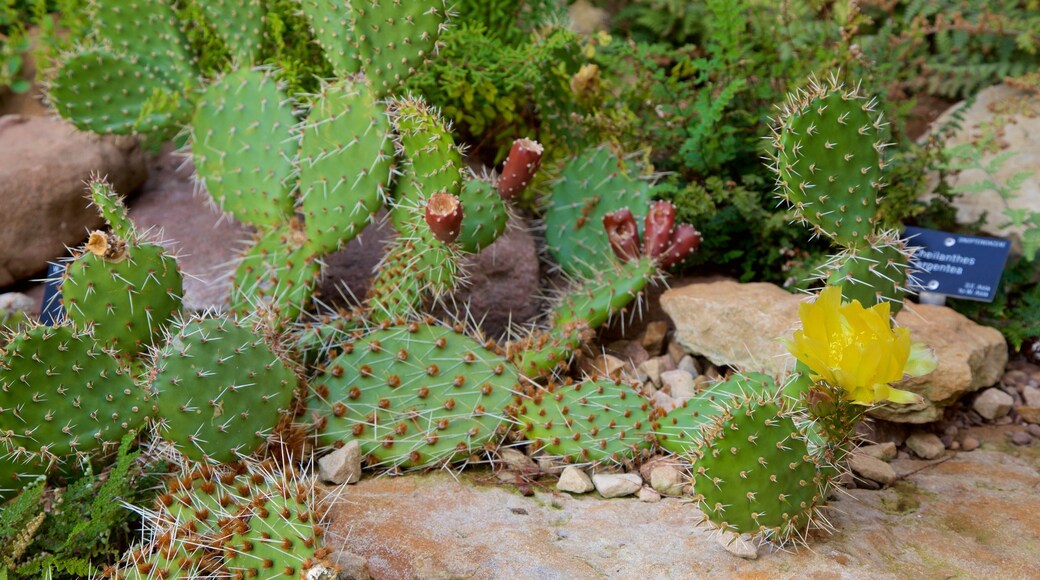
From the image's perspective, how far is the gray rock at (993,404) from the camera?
307 cm

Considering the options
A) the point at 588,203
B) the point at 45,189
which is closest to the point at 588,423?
the point at 588,203

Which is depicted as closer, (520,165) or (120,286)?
(120,286)

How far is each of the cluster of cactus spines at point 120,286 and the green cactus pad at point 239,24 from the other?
3.19 feet

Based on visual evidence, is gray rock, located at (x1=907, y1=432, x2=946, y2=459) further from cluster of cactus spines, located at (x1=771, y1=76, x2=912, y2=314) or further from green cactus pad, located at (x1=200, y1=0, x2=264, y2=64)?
green cactus pad, located at (x1=200, y1=0, x2=264, y2=64)

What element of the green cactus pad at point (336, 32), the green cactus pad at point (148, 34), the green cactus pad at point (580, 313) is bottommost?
the green cactus pad at point (580, 313)

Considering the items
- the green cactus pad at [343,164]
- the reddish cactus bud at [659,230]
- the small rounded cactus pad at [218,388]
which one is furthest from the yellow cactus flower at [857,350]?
the green cactus pad at [343,164]

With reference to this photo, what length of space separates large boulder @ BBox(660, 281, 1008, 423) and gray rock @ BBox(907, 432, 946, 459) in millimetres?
81

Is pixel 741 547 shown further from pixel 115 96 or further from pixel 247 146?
pixel 115 96

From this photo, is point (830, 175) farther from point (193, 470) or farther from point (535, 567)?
point (193, 470)

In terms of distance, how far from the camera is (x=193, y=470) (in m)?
2.31

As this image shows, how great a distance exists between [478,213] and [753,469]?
131 centimetres

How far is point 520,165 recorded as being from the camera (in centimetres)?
291

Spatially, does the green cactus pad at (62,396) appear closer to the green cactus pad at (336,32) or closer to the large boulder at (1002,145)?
the green cactus pad at (336,32)

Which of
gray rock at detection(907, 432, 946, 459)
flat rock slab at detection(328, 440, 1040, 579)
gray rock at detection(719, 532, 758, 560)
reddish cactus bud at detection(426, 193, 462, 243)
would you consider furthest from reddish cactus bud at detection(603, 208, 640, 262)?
gray rock at detection(719, 532, 758, 560)
